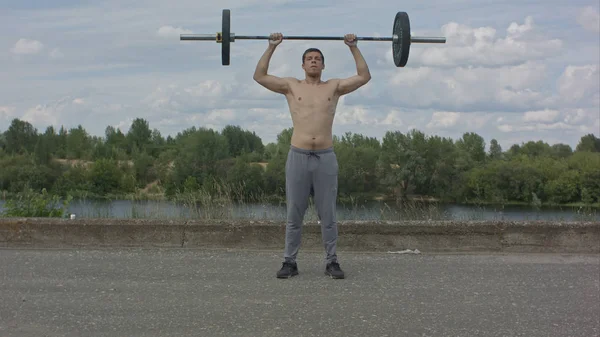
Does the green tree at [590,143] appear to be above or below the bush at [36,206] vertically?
above

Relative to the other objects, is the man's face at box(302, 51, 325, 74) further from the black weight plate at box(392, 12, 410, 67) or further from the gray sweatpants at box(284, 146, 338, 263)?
the black weight plate at box(392, 12, 410, 67)

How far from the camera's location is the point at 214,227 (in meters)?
7.36

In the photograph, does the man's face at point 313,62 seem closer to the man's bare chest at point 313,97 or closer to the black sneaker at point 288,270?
the man's bare chest at point 313,97

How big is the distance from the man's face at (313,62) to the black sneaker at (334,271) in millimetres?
1795

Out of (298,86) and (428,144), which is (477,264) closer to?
(298,86)

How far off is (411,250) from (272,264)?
173 centimetres

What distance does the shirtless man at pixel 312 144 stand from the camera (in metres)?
6.04

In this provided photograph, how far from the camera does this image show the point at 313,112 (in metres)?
6.07

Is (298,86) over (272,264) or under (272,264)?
over

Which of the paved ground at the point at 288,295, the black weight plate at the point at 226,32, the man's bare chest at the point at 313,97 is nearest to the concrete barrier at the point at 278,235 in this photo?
the paved ground at the point at 288,295

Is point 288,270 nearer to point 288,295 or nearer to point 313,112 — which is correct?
point 288,295

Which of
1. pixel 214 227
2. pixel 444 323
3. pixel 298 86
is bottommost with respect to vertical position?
pixel 444 323

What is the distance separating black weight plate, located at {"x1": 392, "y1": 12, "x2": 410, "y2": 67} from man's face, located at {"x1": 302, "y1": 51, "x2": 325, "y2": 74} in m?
0.95

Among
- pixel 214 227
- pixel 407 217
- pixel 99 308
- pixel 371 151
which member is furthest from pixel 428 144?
pixel 99 308
